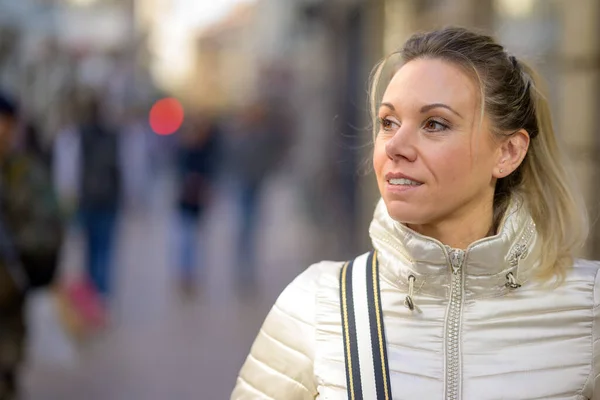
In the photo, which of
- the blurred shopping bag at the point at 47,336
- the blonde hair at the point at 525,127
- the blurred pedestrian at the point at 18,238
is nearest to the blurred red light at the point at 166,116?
the blurred shopping bag at the point at 47,336

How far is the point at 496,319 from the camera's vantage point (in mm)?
2293

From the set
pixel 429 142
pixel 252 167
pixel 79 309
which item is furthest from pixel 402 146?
pixel 252 167

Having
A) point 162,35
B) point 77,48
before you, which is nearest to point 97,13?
point 77,48

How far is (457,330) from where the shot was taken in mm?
2264

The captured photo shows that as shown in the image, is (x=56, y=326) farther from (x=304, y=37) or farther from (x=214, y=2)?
(x=214, y=2)

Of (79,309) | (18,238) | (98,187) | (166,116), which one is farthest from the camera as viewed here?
(166,116)

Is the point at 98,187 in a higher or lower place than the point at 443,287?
lower

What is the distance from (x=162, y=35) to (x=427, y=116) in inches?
1185

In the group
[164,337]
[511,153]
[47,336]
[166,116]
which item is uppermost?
[511,153]

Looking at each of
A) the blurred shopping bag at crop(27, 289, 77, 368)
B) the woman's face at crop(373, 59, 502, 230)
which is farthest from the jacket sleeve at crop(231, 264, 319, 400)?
the blurred shopping bag at crop(27, 289, 77, 368)

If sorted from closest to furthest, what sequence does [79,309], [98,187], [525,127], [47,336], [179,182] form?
[525,127] < [47,336] < [79,309] < [98,187] < [179,182]

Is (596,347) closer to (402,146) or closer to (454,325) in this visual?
(454,325)

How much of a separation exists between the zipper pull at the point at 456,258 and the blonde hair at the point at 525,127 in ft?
0.72

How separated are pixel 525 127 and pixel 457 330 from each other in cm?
56
